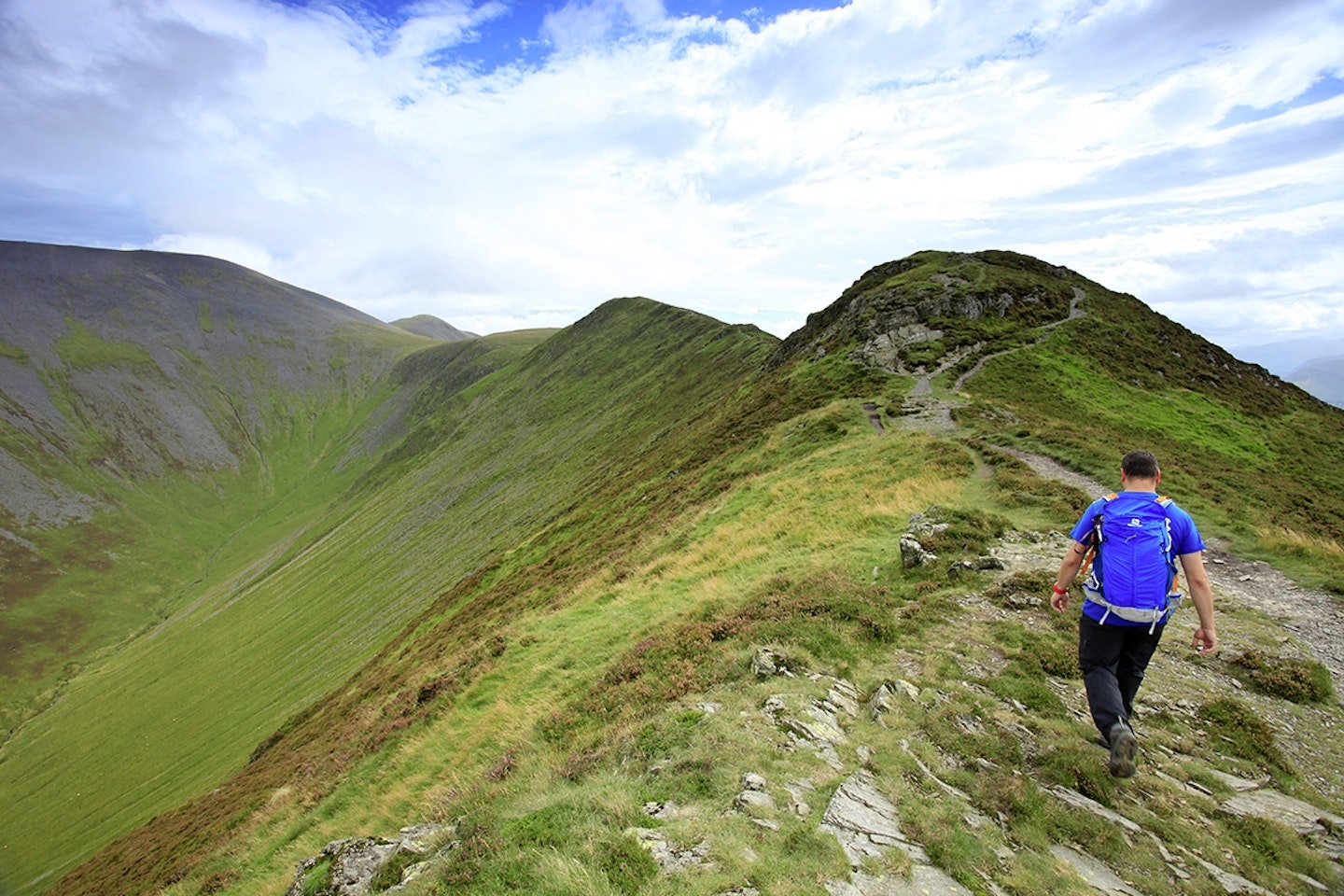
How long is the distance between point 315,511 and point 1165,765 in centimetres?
19956

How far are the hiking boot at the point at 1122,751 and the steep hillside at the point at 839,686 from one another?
27 centimetres

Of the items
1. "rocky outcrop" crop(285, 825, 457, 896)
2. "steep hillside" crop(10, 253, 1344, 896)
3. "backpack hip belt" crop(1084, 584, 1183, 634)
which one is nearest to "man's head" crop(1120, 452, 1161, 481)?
"backpack hip belt" crop(1084, 584, 1183, 634)

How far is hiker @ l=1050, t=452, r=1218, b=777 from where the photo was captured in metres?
7.52

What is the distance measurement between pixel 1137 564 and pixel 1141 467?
1.40 m

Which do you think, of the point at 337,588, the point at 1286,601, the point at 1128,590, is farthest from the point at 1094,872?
the point at 337,588

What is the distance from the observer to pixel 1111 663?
7.88 m

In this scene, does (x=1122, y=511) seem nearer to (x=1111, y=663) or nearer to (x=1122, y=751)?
(x=1111, y=663)

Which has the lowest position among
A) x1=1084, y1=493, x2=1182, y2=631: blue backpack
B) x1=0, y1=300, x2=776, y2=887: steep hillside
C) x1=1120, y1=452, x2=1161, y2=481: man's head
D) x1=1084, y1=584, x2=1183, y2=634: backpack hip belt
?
x1=0, y1=300, x2=776, y2=887: steep hillside

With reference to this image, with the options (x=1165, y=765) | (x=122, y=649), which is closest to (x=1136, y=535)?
(x=1165, y=765)

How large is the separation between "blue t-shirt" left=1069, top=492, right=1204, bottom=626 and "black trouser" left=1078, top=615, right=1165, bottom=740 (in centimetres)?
15

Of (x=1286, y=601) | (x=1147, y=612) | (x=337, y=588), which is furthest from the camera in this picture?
(x=337, y=588)

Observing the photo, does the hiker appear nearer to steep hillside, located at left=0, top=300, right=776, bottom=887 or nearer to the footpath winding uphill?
the footpath winding uphill

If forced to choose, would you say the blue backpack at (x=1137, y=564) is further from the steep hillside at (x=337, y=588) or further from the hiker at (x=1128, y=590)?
the steep hillside at (x=337, y=588)

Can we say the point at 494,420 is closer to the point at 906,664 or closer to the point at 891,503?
the point at 891,503
